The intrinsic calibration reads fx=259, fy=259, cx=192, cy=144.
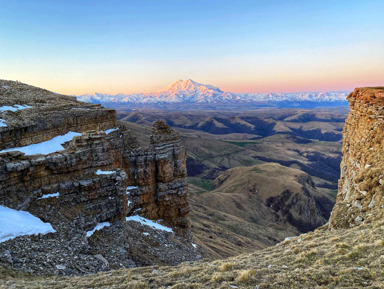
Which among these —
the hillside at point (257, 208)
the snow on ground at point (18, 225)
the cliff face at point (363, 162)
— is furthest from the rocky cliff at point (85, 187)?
the hillside at point (257, 208)

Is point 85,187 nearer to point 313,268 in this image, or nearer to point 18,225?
point 18,225

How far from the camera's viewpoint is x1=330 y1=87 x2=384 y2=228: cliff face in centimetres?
1631

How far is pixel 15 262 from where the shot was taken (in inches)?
569

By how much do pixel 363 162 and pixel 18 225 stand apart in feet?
81.9

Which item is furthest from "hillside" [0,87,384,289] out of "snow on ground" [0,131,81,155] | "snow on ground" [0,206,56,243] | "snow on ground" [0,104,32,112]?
"snow on ground" [0,104,32,112]

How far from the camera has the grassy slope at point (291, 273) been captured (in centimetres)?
1005

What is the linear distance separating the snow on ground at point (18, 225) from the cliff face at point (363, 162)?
20135mm

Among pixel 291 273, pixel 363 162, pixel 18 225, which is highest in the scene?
pixel 363 162

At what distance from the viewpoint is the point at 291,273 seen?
1108 centimetres

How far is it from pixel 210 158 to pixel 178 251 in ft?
541

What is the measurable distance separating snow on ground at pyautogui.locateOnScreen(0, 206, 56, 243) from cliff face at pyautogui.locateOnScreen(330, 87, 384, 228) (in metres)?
20.1

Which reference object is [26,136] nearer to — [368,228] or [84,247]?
[84,247]

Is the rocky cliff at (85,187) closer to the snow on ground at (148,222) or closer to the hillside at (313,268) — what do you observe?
the snow on ground at (148,222)

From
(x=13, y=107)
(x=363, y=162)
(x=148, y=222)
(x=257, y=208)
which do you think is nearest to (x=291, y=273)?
(x=363, y=162)
